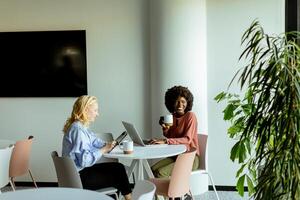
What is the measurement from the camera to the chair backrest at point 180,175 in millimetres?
3592

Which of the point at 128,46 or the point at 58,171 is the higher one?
the point at 128,46

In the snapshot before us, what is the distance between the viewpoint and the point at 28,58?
19.2 feet

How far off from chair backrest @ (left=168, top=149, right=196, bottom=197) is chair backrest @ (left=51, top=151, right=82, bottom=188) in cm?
74

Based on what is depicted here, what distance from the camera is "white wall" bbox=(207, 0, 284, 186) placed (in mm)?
5352

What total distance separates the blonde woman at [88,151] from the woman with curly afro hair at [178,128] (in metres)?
0.52

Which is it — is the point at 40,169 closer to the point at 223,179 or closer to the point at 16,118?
the point at 16,118

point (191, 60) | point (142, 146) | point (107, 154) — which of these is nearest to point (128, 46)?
point (191, 60)

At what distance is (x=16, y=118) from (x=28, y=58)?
2.67 ft

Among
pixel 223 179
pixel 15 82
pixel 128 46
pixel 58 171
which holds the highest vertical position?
pixel 128 46

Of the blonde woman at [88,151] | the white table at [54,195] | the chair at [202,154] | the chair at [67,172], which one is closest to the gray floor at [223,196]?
the chair at [202,154]

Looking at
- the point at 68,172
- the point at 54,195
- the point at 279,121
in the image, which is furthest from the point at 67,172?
the point at 279,121

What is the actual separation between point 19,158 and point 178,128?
1.69 meters

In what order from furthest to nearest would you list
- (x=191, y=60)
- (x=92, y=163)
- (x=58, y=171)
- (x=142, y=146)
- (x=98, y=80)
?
(x=98, y=80), (x=191, y=60), (x=142, y=146), (x=92, y=163), (x=58, y=171)

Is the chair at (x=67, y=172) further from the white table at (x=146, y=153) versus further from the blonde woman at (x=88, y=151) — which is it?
the white table at (x=146, y=153)
